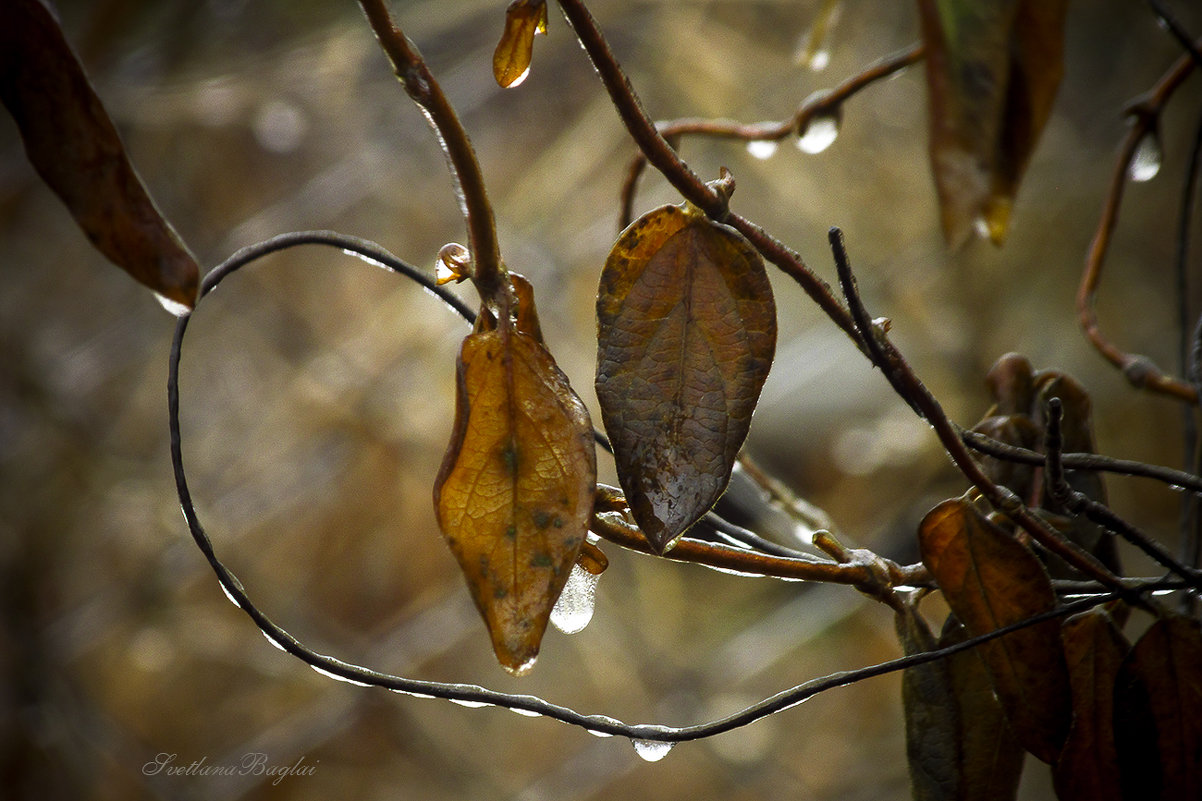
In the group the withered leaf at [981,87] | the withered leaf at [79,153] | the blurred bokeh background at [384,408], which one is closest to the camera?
the withered leaf at [79,153]

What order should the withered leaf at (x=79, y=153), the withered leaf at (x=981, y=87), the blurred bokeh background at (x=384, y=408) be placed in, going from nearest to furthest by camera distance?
the withered leaf at (x=79, y=153) → the withered leaf at (x=981, y=87) → the blurred bokeh background at (x=384, y=408)

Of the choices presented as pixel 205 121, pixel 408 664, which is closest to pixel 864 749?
pixel 408 664

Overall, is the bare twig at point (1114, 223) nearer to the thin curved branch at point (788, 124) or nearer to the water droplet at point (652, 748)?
the thin curved branch at point (788, 124)

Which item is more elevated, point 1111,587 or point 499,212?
point 499,212

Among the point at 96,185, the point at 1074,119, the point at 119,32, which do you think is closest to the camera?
the point at 96,185

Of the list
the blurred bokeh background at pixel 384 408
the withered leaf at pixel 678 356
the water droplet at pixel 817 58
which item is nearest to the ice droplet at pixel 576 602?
the withered leaf at pixel 678 356

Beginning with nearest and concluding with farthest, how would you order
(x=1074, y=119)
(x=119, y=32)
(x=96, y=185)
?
(x=96, y=185) < (x=1074, y=119) < (x=119, y=32)

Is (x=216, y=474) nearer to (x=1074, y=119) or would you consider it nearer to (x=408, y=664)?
(x=408, y=664)
